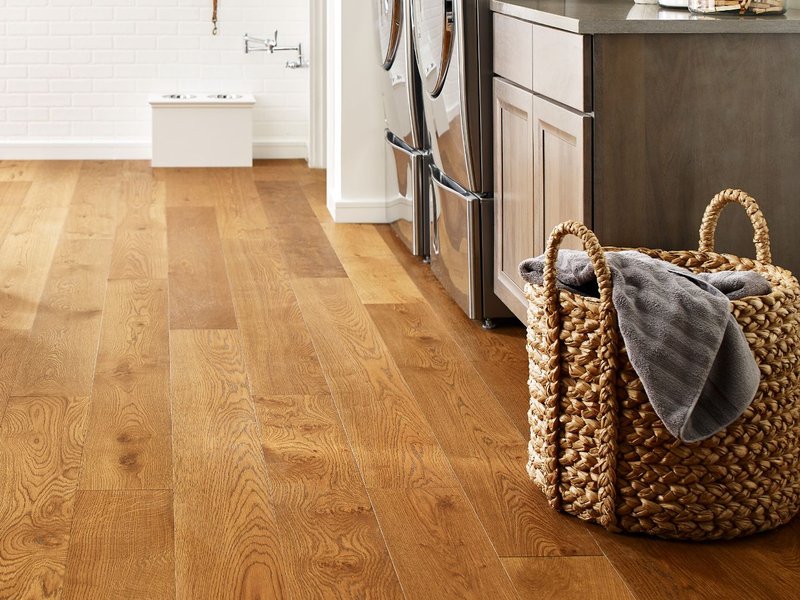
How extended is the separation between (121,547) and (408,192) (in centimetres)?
225

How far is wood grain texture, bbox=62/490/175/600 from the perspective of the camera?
166cm

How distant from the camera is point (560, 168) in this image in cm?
235

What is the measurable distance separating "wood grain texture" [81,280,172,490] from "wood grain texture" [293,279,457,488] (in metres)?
0.39

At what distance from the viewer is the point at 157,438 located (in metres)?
2.26

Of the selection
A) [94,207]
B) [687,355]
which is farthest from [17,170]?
[687,355]

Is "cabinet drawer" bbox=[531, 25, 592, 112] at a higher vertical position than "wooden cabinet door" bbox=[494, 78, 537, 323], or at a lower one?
higher

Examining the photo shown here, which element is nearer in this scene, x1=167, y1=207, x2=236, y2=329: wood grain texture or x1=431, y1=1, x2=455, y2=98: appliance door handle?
x1=431, y1=1, x2=455, y2=98: appliance door handle

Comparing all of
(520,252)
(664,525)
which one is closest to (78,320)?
(520,252)

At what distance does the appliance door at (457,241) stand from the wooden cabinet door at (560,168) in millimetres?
447

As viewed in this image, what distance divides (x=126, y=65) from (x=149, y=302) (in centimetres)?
298

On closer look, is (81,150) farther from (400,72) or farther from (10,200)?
(400,72)

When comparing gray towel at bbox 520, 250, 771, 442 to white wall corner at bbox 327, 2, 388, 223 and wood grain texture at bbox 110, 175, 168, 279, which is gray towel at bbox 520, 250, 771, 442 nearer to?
wood grain texture at bbox 110, 175, 168, 279

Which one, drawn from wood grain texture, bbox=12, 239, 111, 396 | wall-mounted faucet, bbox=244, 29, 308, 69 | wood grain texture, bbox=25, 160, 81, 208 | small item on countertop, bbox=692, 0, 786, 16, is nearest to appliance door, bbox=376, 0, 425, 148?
Answer: wood grain texture, bbox=12, 239, 111, 396

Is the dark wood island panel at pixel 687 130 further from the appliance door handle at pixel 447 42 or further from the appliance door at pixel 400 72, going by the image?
the appliance door at pixel 400 72
